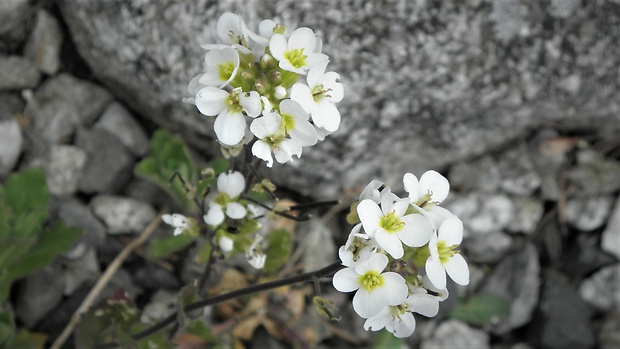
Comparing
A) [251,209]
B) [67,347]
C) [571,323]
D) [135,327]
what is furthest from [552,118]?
[67,347]

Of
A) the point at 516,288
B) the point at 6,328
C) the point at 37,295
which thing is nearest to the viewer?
the point at 6,328

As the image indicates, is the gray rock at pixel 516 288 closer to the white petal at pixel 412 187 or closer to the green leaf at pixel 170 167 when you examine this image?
the green leaf at pixel 170 167

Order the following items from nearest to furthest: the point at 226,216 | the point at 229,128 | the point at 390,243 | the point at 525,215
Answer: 1. the point at 390,243
2. the point at 229,128
3. the point at 226,216
4. the point at 525,215

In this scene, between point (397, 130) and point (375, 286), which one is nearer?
point (375, 286)

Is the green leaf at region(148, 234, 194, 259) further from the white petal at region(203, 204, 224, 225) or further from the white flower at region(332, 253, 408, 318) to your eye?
the white flower at region(332, 253, 408, 318)

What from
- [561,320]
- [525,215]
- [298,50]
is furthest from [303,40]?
[561,320]

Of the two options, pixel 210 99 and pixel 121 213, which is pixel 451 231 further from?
pixel 121 213

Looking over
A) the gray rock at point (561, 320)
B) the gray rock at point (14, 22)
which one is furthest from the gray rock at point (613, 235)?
the gray rock at point (14, 22)
